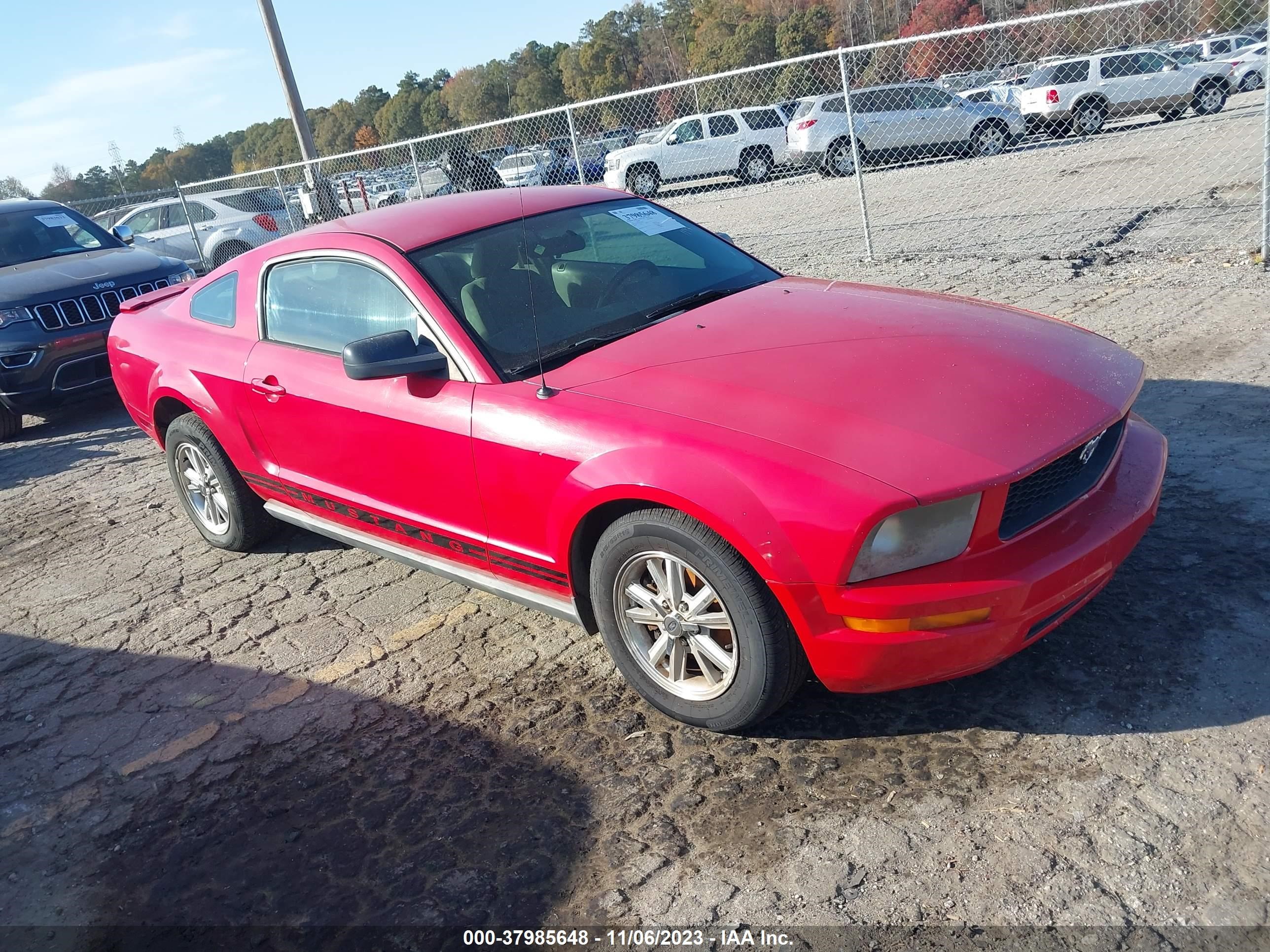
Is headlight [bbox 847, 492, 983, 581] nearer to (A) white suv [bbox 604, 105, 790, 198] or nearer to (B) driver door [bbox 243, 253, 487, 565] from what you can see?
(B) driver door [bbox 243, 253, 487, 565]

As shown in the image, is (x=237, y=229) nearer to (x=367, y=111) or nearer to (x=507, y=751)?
(x=507, y=751)

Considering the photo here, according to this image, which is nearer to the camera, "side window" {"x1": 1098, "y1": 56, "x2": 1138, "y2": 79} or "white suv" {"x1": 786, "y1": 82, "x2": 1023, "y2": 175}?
"white suv" {"x1": 786, "y1": 82, "x2": 1023, "y2": 175}

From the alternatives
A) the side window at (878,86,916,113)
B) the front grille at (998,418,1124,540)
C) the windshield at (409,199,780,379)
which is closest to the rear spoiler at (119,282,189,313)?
the windshield at (409,199,780,379)

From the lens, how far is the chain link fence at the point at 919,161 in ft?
34.3

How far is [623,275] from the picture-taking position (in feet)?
12.9

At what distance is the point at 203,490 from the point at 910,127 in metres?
15.6

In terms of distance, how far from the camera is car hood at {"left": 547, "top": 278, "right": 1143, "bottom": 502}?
266cm

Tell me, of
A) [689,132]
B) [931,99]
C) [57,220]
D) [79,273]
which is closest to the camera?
[79,273]

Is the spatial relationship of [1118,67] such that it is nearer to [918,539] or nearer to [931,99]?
[931,99]

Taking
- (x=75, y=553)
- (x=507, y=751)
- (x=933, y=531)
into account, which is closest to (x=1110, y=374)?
(x=933, y=531)

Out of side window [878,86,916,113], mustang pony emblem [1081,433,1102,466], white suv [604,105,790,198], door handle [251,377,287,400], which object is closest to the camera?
mustang pony emblem [1081,433,1102,466]

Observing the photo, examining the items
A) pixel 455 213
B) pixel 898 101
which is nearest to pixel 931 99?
pixel 898 101

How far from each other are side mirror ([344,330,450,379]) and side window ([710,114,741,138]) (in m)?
16.8

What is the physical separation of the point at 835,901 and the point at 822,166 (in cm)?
1637
